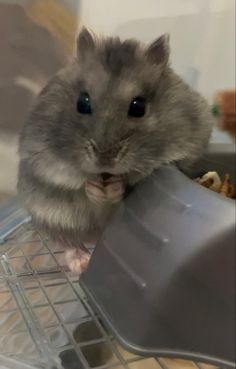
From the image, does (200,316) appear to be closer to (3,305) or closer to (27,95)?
(3,305)

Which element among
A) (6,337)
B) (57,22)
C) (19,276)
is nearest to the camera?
(6,337)

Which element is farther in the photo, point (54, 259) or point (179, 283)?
point (54, 259)

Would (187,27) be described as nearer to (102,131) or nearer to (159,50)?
(159,50)

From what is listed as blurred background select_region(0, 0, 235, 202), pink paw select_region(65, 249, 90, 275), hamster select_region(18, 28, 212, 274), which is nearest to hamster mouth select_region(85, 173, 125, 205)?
hamster select_region(18, 28, 212, 274)

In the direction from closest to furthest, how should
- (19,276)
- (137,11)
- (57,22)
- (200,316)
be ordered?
(200,316)
(19,276)
(57,22)
(137,11)

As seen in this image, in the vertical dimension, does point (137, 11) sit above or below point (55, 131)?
above

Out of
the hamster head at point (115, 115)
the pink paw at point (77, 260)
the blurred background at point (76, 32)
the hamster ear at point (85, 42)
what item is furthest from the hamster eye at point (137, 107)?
the blurred background at point (76, 32)

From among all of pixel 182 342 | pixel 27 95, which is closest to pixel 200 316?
pixel 182 342

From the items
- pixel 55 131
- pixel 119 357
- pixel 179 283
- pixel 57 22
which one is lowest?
pixel 119 357
